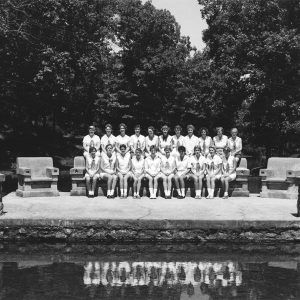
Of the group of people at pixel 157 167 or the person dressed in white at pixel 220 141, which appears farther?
the person dressed in white at pixel 220 141

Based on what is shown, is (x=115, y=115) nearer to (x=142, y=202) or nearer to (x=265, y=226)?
(x=142, y=202)

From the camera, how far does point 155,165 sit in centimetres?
1280

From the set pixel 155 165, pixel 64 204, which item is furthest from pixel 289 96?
pixel 64 204

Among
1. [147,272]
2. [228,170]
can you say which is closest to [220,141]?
[228,170]

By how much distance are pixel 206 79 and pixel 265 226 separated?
18001 millimetres

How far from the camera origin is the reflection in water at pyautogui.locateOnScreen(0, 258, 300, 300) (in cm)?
685

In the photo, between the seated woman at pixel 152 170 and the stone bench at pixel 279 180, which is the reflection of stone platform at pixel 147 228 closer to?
the seated woman at pixel 152 170

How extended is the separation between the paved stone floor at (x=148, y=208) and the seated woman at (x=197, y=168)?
0.36 meters

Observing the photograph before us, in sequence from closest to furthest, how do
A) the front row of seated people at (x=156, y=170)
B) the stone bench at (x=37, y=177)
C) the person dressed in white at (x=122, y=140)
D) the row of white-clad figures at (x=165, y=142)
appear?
1. the front row of seated people at (x=156, y=170)
2. the stone bench at (x=37, y=177)
3. the person dressed in white at (x=122, y=140)
4. the row of white-clad figures at (x=165, y=142)

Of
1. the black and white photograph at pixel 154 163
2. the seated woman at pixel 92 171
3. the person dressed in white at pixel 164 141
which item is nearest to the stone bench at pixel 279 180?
the black and white photograph at pixel 154 163

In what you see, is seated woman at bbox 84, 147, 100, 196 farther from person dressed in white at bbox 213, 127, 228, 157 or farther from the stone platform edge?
the stone platform edge

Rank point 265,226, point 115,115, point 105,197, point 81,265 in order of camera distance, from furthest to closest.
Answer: point 115,115
point 105,197
point 265,226
point 81,265

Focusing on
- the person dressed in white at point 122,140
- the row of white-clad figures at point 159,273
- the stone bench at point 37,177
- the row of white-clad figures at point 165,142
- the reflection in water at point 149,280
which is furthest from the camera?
the row of white-clad figures at point 165,142

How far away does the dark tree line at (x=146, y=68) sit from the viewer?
20.7 metres
